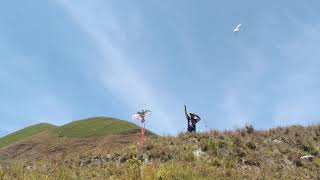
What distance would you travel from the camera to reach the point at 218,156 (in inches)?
963

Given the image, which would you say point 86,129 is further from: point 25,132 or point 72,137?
point 25,132

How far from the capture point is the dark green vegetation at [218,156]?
62.0ft

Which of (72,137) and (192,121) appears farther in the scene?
(72,137)

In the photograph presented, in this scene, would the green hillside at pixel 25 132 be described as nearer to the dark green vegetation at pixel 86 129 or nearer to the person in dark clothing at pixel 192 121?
the dark green vegetation at pixel 86 129

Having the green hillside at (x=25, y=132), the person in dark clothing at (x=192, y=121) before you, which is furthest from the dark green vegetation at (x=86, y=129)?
the person in dark clothing at (x=192, y=121)

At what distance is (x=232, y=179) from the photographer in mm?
17750

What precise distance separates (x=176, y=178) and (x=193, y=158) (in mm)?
7738

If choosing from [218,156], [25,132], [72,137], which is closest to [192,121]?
[218,156]

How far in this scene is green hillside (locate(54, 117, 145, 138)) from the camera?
243ft

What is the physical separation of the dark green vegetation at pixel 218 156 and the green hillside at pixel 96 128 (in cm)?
4304

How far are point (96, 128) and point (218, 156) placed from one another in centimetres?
5646

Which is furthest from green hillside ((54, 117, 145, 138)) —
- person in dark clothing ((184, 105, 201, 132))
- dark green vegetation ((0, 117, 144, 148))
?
person in dark clothing ((184, 105, 201, 132))

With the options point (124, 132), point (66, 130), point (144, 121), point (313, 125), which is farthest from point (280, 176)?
point (66, 130)

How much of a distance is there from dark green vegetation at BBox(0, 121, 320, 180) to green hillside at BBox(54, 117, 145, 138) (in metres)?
43.0
